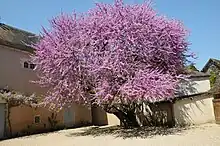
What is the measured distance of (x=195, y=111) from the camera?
17.8 meters

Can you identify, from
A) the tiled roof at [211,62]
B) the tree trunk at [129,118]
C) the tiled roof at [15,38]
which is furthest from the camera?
the tiled roof at [211,62]

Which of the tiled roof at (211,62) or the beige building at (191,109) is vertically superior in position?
the tiled roof at (211,62)

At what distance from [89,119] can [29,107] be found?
6.52 m

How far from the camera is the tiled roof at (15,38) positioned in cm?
1774

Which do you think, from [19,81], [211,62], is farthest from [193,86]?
[211,62]

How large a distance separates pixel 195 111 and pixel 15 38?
1327 cm

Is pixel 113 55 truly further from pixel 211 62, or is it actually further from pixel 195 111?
pixel 211 62

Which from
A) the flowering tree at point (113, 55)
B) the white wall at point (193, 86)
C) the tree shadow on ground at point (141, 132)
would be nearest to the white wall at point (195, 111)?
the white wall at point (193, 86)

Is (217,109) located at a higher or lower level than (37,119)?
higher

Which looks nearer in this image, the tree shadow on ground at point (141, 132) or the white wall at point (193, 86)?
the tree shadow on ground at point (141, 132)

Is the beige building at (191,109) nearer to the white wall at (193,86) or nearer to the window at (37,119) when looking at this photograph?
the white wall at (193,86)

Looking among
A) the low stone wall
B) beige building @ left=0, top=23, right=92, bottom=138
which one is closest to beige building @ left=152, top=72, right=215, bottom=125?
the low stone wall

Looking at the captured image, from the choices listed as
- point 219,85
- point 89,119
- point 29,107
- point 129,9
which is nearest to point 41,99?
point 29,107

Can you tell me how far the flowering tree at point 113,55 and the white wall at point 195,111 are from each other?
100 inches
